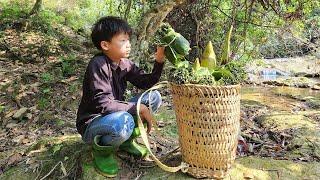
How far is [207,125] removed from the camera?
7.40 ft

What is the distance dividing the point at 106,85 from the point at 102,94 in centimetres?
8

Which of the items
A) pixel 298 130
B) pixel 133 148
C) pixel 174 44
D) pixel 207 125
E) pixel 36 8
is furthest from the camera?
pixel 36 8

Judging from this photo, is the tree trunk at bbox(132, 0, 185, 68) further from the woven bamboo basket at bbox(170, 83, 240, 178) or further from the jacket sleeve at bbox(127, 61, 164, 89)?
the woven bamboo basket at bbox(170, 83, 240, 178)

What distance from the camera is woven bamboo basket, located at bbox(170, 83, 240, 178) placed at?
2.22m

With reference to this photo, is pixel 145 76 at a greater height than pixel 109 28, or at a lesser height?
lesser

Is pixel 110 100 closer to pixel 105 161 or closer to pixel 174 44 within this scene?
pixel 105 161

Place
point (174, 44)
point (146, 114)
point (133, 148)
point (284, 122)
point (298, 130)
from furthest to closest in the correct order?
point (284, 122), point (298, 130), point (133, 148), point (146, 114), point (174, 44)

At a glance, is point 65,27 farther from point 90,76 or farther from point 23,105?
point 90,76

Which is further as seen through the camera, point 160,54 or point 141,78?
point 141,78

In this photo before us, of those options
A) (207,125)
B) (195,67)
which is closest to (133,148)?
(207,125)

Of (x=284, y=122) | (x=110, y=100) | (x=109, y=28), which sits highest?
(x=109, y=28)

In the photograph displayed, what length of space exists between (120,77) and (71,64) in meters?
3.15

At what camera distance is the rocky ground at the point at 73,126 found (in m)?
2.64

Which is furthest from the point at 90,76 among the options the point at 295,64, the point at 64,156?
the point at 295,64
